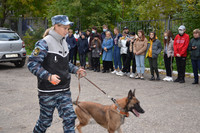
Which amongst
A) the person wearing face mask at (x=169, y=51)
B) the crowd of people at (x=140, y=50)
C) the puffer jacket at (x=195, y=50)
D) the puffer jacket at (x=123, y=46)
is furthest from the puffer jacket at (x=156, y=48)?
the puffer jacket at (x=123, y=46)

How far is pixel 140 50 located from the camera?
10.7 metres

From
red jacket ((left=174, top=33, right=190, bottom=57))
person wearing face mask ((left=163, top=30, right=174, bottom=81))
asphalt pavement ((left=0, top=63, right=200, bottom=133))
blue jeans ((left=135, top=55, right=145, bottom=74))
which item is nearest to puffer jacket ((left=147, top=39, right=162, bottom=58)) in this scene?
person wearing face mask ((left=163, top=30, right=174, bottom=81))

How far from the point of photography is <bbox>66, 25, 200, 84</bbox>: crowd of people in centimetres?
993

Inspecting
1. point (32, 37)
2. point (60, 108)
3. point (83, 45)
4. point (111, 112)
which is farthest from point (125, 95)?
point (32, 37)

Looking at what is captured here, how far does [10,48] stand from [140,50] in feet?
21.4

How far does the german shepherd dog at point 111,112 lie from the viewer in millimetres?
4066

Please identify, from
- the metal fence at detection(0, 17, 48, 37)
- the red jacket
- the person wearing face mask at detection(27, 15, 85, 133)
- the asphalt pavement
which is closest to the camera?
the person wearing face mask at detection(27, 15, 85, 133)

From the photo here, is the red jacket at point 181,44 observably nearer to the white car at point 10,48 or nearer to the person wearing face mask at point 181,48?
the person wearing face mask at point 181,48

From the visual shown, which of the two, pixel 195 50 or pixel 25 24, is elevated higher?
pixel 25 24

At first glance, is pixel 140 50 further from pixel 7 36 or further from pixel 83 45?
pixel 7 36

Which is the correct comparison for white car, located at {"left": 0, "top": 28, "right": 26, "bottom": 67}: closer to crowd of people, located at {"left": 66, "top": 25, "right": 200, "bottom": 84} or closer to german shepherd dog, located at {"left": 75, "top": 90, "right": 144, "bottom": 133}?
crowd of people, located at {"left": 66, "top": 25, "right": 200, "bottom": 84}

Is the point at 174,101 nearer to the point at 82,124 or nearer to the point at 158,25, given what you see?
the point at 82,124

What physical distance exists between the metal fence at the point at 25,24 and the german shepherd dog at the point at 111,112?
17866mm

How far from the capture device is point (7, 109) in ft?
20.8
